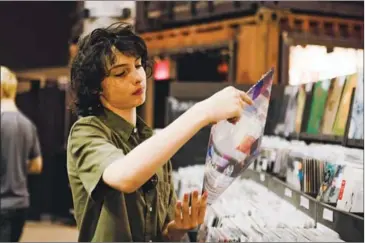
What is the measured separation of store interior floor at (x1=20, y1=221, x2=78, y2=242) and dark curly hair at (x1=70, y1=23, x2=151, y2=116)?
15.3ft

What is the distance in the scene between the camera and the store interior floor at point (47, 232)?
6.32 metres

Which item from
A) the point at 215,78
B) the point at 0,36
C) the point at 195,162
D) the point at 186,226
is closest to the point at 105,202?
the point at 186,226

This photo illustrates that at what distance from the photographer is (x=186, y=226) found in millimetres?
1551

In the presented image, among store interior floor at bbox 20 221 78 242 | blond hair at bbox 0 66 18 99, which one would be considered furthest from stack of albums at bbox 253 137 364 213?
store interior floor at bbox 20 221 78 242

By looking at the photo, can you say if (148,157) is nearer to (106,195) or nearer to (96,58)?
(106,195)

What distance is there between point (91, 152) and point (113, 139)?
0.39 feet

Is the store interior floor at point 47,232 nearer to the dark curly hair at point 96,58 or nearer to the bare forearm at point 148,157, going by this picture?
the dark curly hair at point 96,58

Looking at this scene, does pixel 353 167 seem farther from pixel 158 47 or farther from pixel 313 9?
pixel 158 47

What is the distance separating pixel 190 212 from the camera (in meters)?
1.51

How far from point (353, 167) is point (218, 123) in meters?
1.02

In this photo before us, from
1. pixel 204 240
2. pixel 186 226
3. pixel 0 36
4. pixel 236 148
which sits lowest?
pixel 204 240

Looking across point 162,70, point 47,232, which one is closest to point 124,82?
point 162,70

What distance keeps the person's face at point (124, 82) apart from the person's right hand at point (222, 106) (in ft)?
0.77

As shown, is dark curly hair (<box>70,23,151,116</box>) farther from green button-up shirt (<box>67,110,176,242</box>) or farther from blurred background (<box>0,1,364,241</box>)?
blurred background (<box>0,1,364,241</box>)
